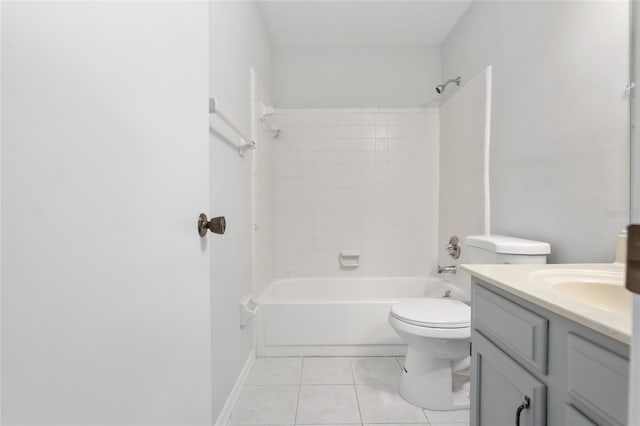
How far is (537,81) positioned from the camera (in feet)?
5.02

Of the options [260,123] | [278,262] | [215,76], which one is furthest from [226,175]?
[278,262]

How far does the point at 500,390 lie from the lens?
867 mm

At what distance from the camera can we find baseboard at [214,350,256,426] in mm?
1470

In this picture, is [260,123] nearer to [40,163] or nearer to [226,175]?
[226,175]

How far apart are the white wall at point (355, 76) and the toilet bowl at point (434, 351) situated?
1980 mm

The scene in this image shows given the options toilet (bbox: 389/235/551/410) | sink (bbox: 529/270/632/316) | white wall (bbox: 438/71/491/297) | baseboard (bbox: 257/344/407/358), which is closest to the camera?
sink (bbox: 529/270/632/316)

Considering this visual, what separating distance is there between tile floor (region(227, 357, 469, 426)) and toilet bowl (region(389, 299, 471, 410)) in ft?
0.20

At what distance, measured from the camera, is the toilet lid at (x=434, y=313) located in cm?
154

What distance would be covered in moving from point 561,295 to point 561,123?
3.34 feet

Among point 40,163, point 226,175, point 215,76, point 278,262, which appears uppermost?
point 215,76

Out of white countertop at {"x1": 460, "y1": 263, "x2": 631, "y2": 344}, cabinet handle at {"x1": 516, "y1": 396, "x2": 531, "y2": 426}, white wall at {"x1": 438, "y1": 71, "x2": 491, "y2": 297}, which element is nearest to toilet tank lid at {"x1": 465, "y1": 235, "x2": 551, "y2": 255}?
white countertop at {"x1": 460, "y1": 263, "x2": 631, "y2": 344}

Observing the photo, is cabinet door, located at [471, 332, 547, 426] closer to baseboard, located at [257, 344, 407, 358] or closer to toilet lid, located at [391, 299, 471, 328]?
toilet lid, located at [391, 299, 471, 328]

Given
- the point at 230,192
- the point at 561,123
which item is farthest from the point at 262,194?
the point at 561,123

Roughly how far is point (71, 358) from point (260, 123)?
2.15 m
